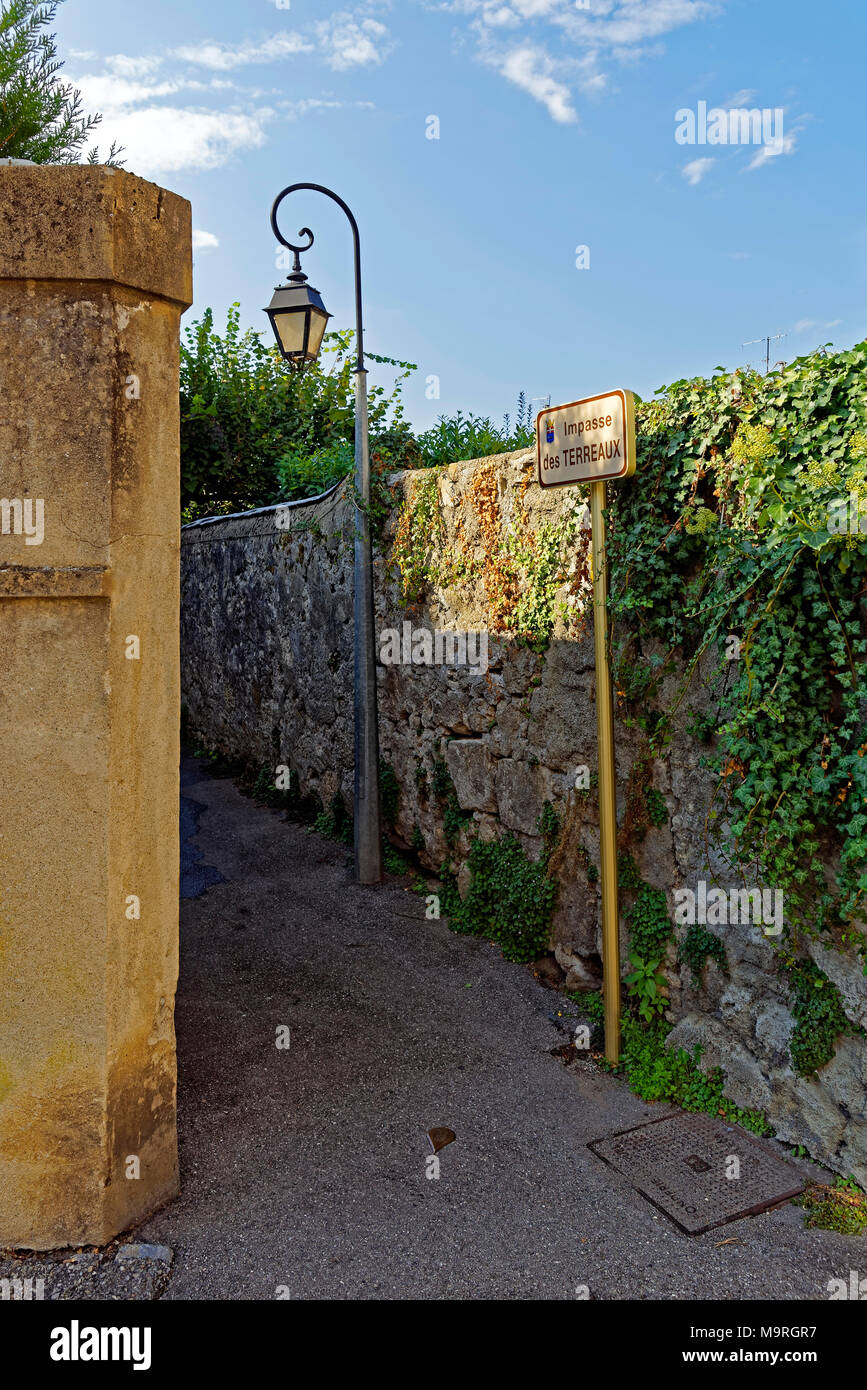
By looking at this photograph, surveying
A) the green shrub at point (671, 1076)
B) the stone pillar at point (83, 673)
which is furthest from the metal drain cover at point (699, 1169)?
the stone pillar at point (83, 673)

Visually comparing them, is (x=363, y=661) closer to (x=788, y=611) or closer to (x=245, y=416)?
(x=788, y=611)

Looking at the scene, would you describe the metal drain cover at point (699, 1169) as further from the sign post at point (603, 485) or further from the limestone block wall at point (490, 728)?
the sign post at point (603, 485)

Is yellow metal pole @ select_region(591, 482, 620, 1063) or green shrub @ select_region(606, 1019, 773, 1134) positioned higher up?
yellow metal pole @ select_region(591, 482, 620, 1063)

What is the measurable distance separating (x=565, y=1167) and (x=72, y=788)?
2.32m

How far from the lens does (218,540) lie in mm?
10141

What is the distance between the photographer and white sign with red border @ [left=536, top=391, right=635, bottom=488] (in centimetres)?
380

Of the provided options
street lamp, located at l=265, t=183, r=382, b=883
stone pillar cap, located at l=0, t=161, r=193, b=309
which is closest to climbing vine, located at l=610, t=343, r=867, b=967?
stone pillar cap, located at l=0, t=161, r=193, b=309

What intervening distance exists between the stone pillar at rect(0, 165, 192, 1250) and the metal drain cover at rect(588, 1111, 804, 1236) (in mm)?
1829

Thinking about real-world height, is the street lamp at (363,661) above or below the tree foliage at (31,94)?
below

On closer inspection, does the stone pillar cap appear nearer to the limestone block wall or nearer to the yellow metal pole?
the yellow metal pole

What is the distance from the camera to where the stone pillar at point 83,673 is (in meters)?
2.89

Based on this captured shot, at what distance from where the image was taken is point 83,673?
9.62 feet

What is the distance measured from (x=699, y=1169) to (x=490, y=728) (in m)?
2.81

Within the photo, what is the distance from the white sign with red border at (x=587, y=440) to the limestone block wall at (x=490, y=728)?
2.12 feet
